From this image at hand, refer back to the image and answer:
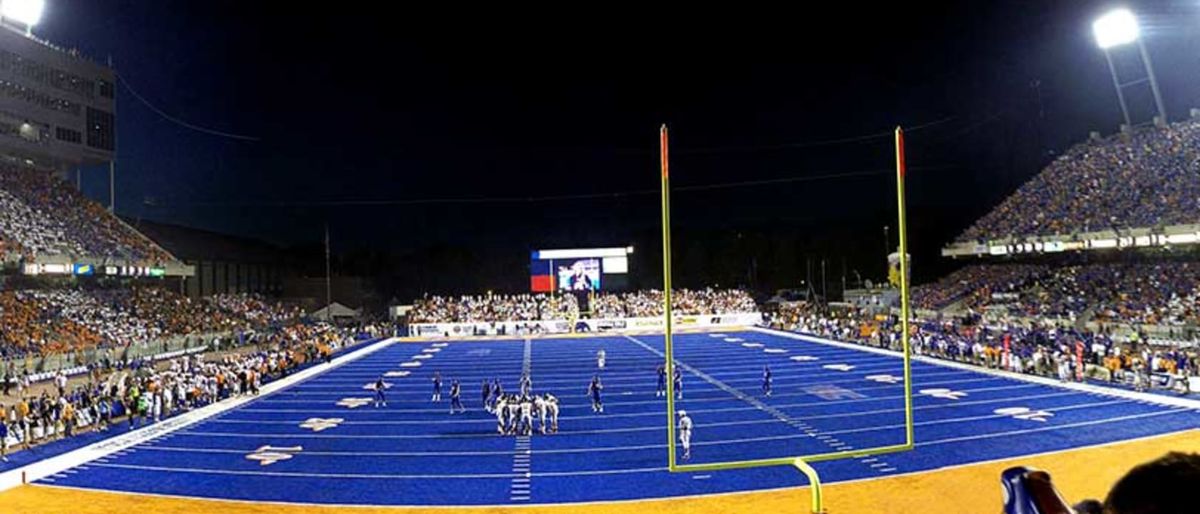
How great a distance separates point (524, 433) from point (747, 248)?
88.5 meters

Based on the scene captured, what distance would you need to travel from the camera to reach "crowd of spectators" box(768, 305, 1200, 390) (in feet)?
82.7

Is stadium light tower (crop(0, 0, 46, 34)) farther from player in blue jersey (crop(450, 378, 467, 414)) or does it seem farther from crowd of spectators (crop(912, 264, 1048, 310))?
crowd of spectators (crop(912, 264, 1048, 310))

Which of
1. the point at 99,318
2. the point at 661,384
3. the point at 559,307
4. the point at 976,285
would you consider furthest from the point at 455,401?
the point at 559,307

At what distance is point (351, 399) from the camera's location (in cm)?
2638

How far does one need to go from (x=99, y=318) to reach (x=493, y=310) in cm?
2738

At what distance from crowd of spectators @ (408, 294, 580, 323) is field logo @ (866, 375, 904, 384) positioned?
108 feet

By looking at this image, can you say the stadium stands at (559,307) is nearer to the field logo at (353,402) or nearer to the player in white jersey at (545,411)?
the field logo at (353,402)

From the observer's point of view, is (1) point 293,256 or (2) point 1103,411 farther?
(1) point 293,256

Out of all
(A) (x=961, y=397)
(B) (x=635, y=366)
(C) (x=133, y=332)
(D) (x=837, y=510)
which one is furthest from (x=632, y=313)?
(D) (x=837, y=510)

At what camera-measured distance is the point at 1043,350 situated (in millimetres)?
29125

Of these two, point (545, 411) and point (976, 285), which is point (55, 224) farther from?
point (976, 285)

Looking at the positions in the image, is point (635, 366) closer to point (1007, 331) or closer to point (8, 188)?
point (1007, 331)

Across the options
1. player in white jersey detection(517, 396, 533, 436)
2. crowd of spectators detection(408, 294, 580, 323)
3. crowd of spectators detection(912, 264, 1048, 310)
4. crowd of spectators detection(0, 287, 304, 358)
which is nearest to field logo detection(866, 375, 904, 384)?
player in white jersey detection(517, 396, 533, 436)

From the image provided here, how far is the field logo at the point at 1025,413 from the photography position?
19.9 metres
